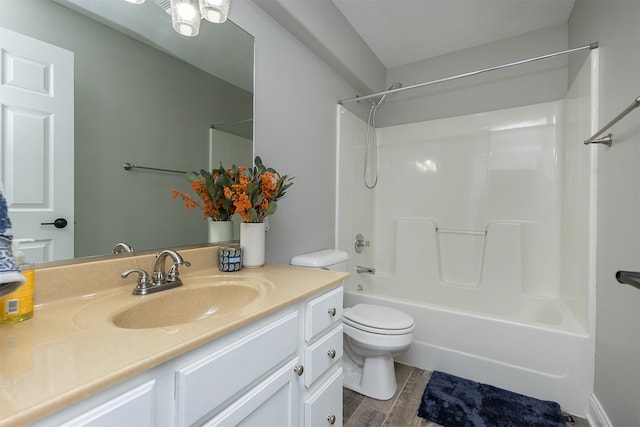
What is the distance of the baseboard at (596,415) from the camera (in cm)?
132

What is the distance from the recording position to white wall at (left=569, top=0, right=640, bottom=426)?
3.69 ft

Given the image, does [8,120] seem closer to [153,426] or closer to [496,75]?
[153,426]

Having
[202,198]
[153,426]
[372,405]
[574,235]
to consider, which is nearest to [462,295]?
[574,235]

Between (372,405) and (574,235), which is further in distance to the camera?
(574,235)

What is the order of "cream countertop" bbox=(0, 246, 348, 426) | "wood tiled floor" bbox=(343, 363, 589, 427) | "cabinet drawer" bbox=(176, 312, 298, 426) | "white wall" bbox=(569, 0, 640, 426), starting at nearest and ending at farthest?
"cream countertop" bbox=(0, 246, 348, 426) < "cabinet drawer" bbox=(176, 312, 298, 426) < "white wall" bbox=(569, 0, 640, 426) < "wood tiled floor" bbox=(343, 363, 589, 427)

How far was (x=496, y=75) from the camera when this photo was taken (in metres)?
2.43

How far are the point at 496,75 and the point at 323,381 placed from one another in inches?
106

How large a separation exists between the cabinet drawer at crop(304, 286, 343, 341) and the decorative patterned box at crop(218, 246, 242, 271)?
430 mm

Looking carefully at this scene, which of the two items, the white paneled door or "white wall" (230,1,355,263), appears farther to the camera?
"white wall" (230,1,355,263)

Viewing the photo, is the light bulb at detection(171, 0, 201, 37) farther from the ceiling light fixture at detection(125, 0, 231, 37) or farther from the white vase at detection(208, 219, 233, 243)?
the white vase at detection(208, 219, 233, 243)

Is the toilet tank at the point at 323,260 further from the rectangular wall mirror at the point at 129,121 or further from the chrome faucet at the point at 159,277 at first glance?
the chrome faucet at the point at 159,277

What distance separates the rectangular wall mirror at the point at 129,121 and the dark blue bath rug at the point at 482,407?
1.51 m

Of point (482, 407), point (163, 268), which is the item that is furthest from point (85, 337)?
point (482, 407)

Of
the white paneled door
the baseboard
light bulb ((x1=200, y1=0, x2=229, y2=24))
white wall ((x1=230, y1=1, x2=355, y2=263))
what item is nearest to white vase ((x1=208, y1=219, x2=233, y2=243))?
white wall ((x1=230, y1=1, x2=355, y2=263))
